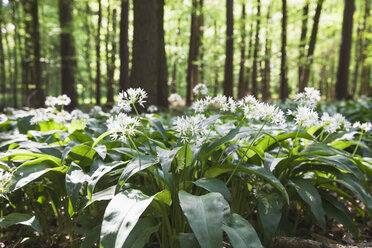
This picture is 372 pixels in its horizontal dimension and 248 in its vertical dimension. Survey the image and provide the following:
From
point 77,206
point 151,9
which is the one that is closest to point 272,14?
point 151,9

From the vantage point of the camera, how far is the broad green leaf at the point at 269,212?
164 cm

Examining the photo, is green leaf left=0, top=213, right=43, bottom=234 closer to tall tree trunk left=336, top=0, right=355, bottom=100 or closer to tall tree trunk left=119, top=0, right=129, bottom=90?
tall tree trunk left=119, top=0, right=129, bottom=90

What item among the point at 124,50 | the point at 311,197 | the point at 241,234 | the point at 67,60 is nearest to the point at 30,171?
the point at 241,234

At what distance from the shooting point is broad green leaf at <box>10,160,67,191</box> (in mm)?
1665

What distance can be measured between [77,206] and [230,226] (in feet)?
2.91

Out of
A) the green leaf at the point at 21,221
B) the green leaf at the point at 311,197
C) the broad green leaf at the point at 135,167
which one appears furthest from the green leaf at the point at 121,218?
the green leaf at the point at 311,197

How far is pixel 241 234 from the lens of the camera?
1.34 metres

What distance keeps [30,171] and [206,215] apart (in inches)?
48.0

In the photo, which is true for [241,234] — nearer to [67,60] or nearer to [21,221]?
[21,221]

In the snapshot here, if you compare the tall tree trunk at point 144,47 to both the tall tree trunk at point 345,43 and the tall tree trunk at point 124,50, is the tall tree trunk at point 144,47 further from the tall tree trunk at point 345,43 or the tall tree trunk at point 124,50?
the tall tree trunk at point 345,43

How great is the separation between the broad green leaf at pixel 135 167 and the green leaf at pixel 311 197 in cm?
100

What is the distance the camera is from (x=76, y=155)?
1.98 m

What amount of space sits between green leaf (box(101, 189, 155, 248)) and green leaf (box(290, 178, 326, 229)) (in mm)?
1076

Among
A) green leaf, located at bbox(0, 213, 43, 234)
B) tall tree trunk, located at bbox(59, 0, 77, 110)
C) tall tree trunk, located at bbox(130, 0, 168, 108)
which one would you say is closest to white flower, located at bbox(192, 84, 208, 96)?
green leaf, located at bbox(0, 213, 43, 234)
